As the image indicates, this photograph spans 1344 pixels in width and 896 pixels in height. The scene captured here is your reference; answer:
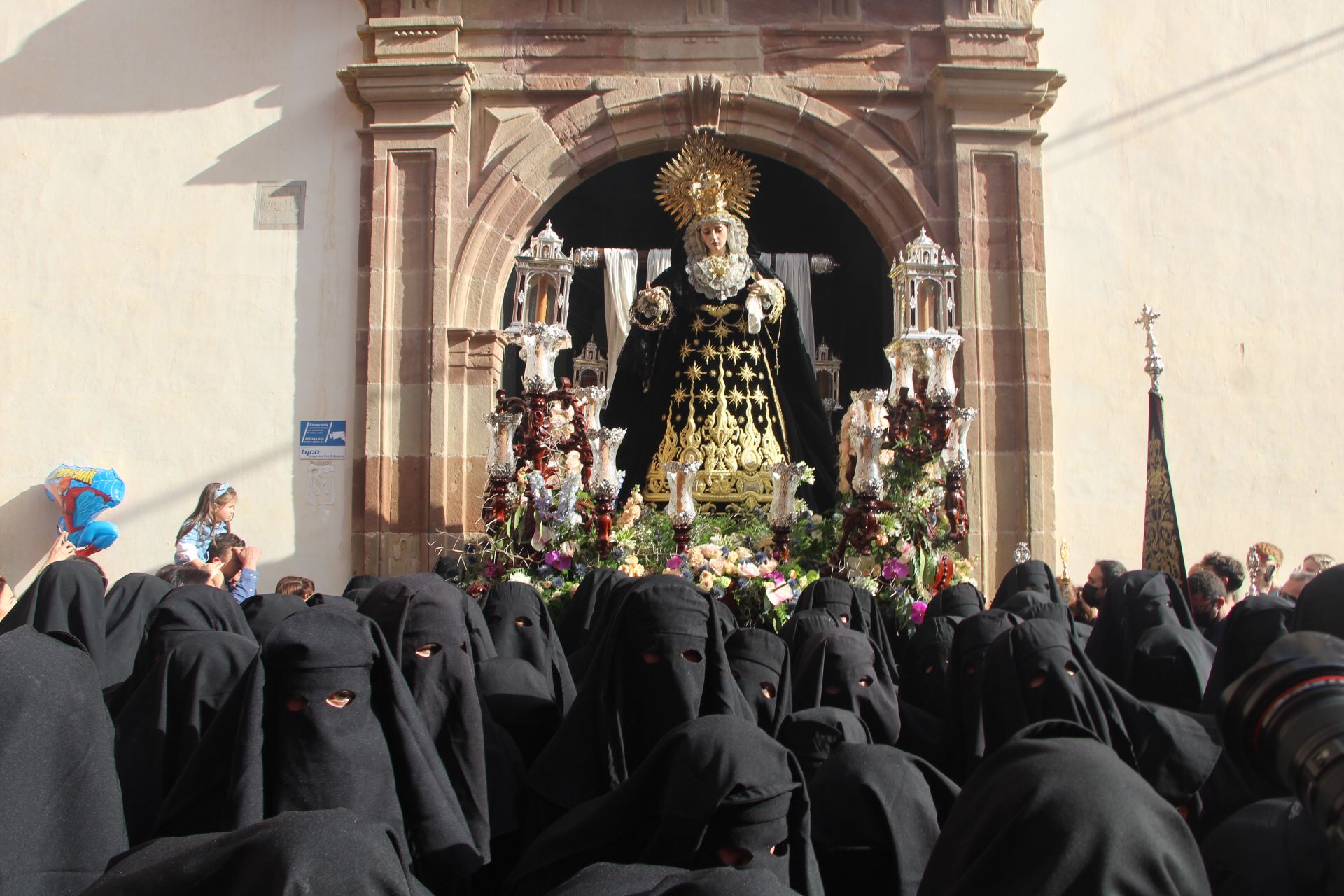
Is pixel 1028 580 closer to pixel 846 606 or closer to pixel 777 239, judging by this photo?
pixel 846 606

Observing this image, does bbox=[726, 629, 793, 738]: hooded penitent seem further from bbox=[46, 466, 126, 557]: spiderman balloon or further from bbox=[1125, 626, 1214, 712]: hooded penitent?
bbox=[46, 466, 126, 557]: spiderman balloon

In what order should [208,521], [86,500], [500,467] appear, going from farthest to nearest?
[86,500], [208,521], [500,467]

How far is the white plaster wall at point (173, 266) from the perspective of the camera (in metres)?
9.25

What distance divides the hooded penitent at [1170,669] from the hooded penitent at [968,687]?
48 centimetres

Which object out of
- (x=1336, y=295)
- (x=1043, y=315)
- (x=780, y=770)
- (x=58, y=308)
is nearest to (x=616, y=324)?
(x=1043, y=315)

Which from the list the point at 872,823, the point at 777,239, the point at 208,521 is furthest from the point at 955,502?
the point at 777,239

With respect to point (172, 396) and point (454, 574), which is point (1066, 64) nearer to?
point (454, 574)

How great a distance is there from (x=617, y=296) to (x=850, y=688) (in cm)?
725

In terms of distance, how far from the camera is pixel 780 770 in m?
2.86

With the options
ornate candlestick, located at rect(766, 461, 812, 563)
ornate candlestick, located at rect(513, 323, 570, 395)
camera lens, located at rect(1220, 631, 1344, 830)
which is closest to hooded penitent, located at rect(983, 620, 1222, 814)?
camera lens, located at rect(1220, 631, 1344, 830)

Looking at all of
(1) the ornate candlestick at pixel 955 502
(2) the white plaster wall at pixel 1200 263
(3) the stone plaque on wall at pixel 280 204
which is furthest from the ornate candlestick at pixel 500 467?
(2) the white plaster wall at pixel 1200 263

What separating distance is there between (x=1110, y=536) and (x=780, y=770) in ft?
23.2

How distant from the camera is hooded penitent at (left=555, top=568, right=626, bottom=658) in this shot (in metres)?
6.28

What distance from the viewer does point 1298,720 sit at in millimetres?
1450
